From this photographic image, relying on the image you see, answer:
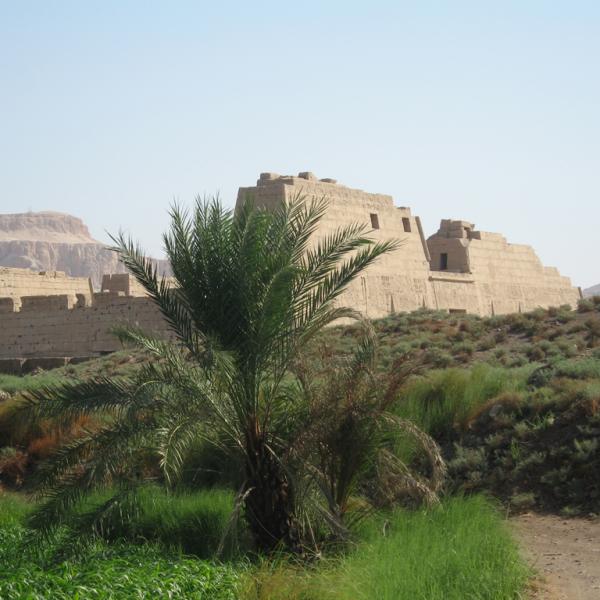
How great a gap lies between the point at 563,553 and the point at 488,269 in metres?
26.9

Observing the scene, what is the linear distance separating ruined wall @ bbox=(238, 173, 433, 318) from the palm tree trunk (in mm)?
16573

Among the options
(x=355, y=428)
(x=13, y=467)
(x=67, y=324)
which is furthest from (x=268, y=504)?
(x=67, y=324)

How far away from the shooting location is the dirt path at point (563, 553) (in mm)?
9039

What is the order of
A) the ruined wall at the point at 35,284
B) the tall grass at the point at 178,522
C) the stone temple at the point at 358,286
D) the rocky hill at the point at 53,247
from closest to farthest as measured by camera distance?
1. the tall grass at the point at 178,522
2. the stone temple at the point at 358,286
3. the ruined wall at the point at 35,284
4. the rocky hill at the point at 53,247

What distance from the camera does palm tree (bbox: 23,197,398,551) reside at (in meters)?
9.63

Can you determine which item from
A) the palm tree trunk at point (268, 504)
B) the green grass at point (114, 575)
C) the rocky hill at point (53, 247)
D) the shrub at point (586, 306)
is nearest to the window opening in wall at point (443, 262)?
the shrub at point (586, 306)

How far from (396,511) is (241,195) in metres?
17.0

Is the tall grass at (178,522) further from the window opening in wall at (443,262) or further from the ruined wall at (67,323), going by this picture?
the window opening in wall at (443,262)

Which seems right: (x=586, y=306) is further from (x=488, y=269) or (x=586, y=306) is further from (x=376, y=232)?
(x=488, y=269)

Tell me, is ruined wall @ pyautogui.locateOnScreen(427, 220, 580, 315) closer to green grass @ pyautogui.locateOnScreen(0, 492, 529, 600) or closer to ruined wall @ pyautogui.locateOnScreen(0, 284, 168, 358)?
ruined wall @ pyautogui.locateOnScreen(0, 284, 168, 358)

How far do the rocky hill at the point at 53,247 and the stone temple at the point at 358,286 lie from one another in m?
65.8

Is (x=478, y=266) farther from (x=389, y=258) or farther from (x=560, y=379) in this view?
(x=560, y=379)

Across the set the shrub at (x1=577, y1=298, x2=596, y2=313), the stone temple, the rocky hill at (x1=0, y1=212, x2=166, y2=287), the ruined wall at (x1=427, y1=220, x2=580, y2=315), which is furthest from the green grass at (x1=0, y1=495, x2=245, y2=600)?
the rocky hill at (x1=0, y1=212, x2=166, y2=287)

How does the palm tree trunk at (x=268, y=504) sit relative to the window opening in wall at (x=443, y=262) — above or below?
below
